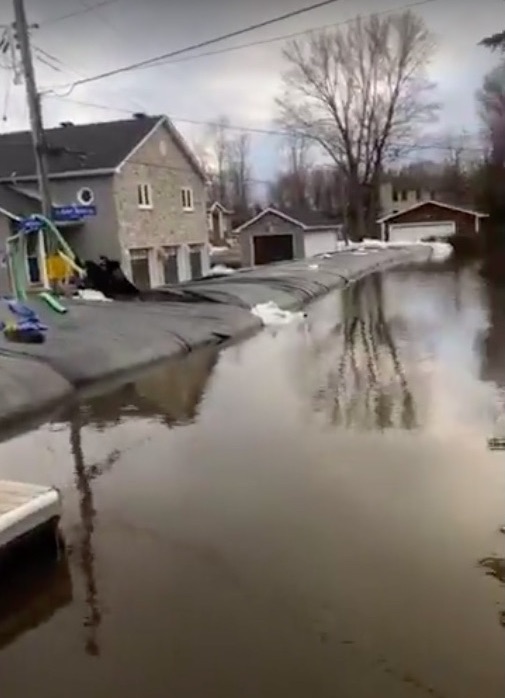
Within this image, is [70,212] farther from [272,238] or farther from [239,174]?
[239,174]

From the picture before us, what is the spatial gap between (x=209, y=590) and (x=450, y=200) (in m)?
31.3

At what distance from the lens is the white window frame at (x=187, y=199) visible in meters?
19.6

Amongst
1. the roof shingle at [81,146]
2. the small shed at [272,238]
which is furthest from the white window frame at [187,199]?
the small shed at [272,238]

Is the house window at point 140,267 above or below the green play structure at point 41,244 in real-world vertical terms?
below

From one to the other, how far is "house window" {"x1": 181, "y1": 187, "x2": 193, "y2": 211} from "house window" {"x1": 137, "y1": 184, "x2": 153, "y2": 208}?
192 centimetres

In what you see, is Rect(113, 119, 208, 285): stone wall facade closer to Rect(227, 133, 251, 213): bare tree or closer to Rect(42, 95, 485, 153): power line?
Rect(42, 95, 485, 153): power line

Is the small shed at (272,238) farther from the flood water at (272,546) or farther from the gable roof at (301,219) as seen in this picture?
the flood water at (272,546)

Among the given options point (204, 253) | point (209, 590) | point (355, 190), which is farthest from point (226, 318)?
point (355, 190)

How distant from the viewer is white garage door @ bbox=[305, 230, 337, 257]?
1056 inches

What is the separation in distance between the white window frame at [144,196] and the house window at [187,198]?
1.90 m

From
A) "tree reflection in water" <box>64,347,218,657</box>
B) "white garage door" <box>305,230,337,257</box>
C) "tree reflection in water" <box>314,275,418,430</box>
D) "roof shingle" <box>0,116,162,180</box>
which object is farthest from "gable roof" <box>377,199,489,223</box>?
"tree reflection in water" <box>64,347,218,657</box>

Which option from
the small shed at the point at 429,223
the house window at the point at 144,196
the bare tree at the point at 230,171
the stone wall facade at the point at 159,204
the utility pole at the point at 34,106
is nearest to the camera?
the utility pole at the point at 34,106

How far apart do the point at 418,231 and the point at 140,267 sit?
16.5 metres

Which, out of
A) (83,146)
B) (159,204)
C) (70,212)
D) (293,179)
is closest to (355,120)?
(293,179)
